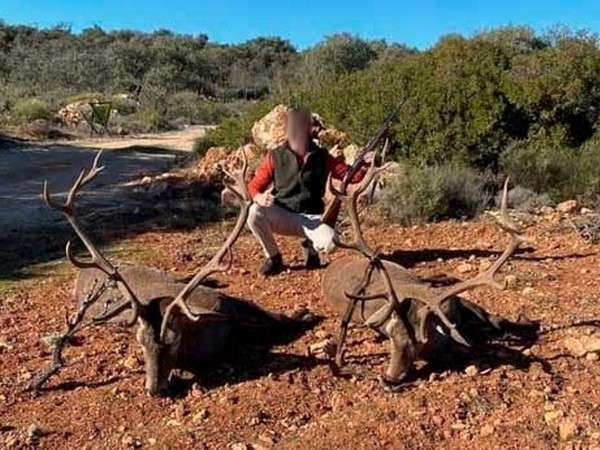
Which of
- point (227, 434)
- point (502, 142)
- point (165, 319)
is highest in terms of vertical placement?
point (502, 142)

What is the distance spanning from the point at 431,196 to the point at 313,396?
5.43 meters

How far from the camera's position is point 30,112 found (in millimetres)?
30406

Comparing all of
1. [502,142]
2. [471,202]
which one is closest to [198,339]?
[471,202]

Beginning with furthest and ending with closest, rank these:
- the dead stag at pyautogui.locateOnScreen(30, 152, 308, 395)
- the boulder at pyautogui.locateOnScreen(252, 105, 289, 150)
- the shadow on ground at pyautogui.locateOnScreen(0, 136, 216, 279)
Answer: the boulder at pyautogui.locateOnScreen(252, 105, 289, 150)
the shadow on ground at pyautogui.locateOnScreen(0, 136, 216, 279)
the dead stag at pyautogui.locateOnScreen(30, 152, 308, 395)

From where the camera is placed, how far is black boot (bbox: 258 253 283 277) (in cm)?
851

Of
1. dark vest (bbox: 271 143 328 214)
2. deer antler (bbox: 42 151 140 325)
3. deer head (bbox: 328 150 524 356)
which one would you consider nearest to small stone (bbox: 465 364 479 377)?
deer head (bbox: 328 150 524 356)

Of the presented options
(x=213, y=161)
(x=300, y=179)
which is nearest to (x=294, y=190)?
(x=300, y=179)

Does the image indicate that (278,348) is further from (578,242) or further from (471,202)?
(471,202)

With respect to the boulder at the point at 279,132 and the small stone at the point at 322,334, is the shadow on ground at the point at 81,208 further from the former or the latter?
the small stone at the point at 322,334

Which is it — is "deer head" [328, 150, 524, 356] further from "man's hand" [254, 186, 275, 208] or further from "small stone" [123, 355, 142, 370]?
"man's hand" [254, 186, 275, 208]

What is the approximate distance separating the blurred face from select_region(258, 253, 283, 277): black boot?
0.94 m

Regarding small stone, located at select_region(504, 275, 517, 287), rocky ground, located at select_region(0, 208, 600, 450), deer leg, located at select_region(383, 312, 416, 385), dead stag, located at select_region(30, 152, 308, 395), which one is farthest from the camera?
small stone, located at select_region(504, 275, 517, 287)

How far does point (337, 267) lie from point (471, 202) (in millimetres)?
4095

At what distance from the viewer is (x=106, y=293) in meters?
7.34
